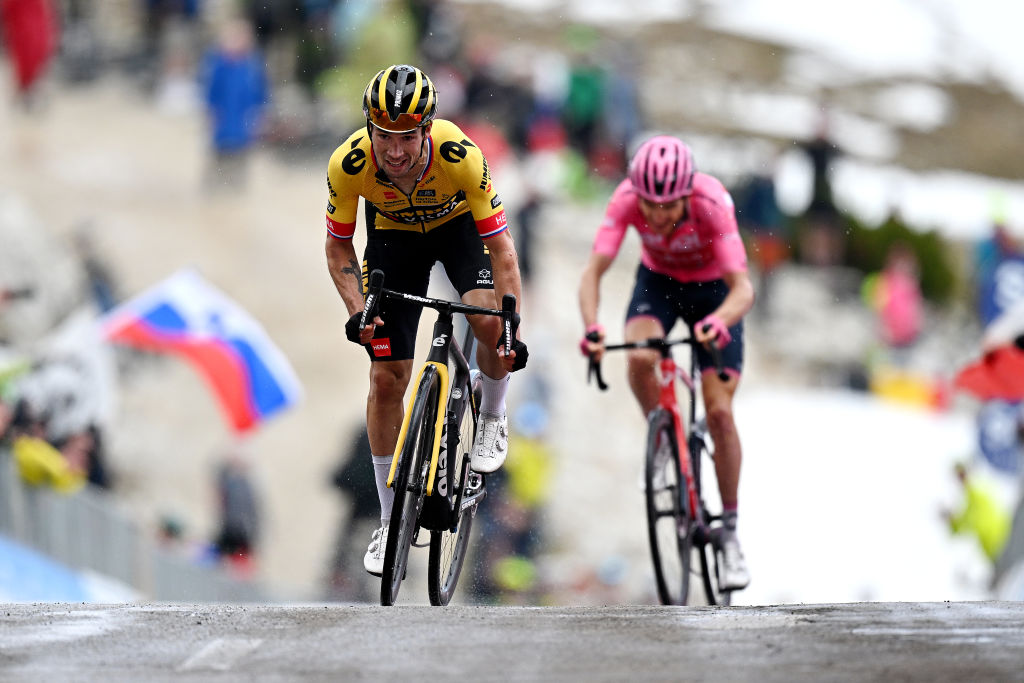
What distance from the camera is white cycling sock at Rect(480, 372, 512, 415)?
753 cm

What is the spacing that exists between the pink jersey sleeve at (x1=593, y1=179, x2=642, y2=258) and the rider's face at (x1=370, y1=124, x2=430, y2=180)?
1.70 m

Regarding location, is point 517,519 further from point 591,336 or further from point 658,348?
point 591,336

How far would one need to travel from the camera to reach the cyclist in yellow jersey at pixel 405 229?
6398 mm

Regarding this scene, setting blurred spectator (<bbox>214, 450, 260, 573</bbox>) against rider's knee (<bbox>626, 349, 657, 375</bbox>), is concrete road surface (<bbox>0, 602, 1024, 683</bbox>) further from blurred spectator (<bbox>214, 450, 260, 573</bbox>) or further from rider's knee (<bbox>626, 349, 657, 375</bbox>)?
blurred spectator (<bbox>214, 450, 260, 573</bbox>)

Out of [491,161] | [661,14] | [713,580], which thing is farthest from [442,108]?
[661,14]

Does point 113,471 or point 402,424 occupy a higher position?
point 402,424

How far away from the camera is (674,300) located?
821 centimetres

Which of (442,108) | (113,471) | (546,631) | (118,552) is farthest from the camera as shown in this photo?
(442,108)

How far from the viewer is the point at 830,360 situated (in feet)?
76.0

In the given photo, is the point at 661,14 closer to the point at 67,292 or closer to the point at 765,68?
the point at 765,68

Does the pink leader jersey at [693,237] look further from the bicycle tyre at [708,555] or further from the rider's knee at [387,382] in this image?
the rider's knee at [387,382]

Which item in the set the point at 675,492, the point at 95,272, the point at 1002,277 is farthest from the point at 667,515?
the point at 1002,277

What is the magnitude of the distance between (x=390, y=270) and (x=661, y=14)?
4189 centimetres

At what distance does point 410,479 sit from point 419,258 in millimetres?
1073
